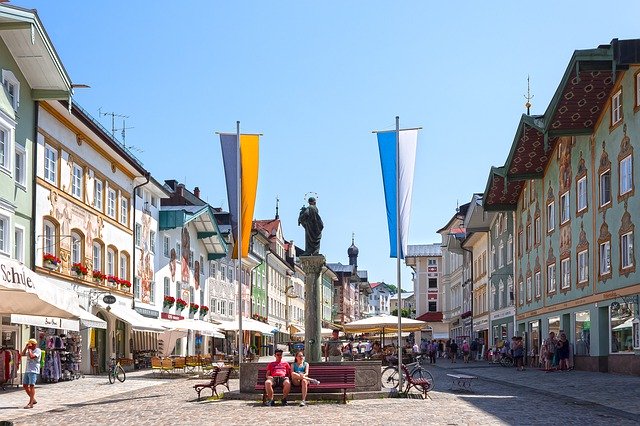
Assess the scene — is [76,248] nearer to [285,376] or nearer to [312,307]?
[312,307]

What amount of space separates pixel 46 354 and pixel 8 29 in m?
10.3

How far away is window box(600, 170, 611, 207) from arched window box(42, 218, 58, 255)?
19.7 m

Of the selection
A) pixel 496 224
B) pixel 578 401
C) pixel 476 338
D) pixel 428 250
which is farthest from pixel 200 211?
pixel 428 250

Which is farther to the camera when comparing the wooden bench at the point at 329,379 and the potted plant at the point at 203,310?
the potted plant at the point at 203,310

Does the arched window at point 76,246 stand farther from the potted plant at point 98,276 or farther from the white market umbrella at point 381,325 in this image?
the white market umbrella at point 381,325

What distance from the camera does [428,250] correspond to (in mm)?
121562

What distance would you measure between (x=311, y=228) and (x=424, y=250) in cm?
9698

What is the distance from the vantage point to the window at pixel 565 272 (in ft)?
135

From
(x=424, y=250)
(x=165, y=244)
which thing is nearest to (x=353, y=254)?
(x=424, y=250)

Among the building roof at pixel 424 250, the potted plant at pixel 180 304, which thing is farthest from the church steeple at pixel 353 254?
the potted plant at pixel 180 304

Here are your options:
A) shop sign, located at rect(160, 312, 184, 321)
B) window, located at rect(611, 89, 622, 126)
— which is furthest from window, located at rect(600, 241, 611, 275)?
shop sign, located at rect(160, 312, 184, 321)

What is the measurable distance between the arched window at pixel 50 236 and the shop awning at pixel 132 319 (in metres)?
5.39

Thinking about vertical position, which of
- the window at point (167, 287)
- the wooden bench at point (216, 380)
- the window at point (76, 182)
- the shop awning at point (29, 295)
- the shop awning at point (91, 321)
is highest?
the window at point (76, 182)

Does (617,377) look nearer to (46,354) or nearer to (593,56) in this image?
(593,56)
